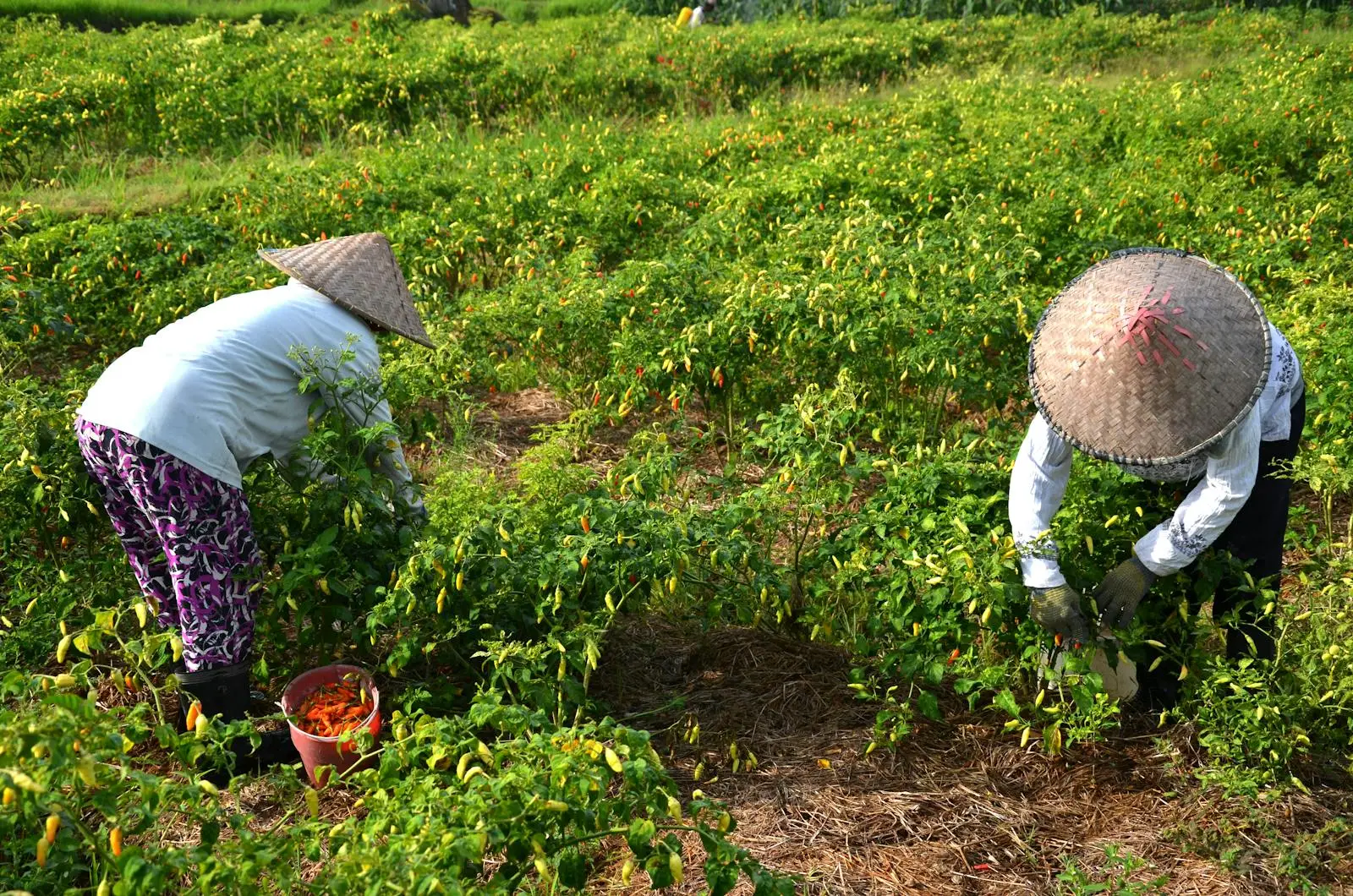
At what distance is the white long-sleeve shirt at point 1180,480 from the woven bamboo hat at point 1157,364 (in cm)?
9

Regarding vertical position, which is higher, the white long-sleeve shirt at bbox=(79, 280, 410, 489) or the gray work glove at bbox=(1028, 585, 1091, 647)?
the white long-sleeve shirt at bbox=(79, 280, 410, 489)

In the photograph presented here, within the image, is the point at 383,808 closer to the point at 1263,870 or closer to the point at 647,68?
the point at 1263,870

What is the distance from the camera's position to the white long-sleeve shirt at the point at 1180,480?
2523 millimetres

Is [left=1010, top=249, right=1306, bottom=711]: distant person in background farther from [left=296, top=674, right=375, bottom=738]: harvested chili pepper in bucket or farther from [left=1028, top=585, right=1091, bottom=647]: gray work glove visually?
[left=296, top=674, right=375, bottom=738]: harvested chili pepper in bucket

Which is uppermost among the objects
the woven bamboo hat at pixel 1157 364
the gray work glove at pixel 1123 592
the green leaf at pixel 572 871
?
the woven bamboo hat at pixel 1157 364

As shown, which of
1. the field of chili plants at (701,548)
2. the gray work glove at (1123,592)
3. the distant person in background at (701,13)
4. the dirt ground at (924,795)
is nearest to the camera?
the field of chili plants at (701,548)

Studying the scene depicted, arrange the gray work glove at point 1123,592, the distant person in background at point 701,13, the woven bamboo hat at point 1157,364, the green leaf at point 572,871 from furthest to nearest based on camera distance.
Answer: the distant person in background at point 701,13 < the gray work glove at point 1123,592 < the woven bamboo hat at point 1157,364 < the green leaf at point 572,871

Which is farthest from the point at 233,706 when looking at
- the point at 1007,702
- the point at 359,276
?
the point at 1007,702

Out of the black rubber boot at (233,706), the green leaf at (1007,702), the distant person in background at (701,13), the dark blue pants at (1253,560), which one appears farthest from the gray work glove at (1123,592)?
the distant person in background at (701,13)

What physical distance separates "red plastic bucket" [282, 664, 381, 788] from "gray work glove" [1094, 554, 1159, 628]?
1906mm

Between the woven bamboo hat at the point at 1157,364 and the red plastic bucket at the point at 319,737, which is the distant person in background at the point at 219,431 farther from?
the woven bamboo hat at the point at 1157,364

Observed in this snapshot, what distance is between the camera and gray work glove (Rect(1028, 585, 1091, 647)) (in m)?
2.66

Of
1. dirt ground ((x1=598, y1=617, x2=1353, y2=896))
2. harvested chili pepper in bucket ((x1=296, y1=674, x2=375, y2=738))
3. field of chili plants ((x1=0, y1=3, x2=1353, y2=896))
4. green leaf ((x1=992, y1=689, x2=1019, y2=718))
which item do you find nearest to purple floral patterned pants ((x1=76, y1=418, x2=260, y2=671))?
field of chili plants ((x1=0, y1=3, x2=1353, y2=896))

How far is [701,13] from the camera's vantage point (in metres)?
13.7
